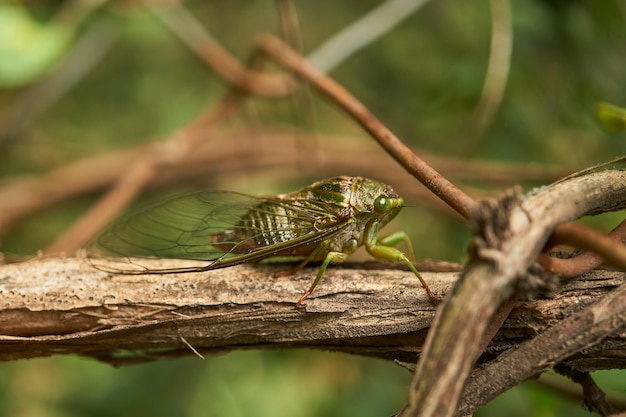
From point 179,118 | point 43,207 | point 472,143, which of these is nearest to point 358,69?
point 179,118

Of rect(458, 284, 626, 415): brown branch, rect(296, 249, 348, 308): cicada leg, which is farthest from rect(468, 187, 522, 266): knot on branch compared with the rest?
rect(296, 249, 348, 308): cicada leg

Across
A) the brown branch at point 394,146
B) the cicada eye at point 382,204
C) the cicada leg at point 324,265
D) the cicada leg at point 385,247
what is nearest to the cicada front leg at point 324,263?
the cicada leg at point 324,265

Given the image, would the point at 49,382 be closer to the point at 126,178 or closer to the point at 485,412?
the point at 126,178

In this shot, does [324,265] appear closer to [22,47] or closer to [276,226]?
[276,226]

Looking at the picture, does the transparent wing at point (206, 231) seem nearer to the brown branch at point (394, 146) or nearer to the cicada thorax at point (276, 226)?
the cicada thorax at point (276, 226)

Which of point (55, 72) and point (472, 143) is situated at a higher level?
point (55, 72)

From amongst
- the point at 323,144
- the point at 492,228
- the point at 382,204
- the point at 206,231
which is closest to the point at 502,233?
the point at 492,228
